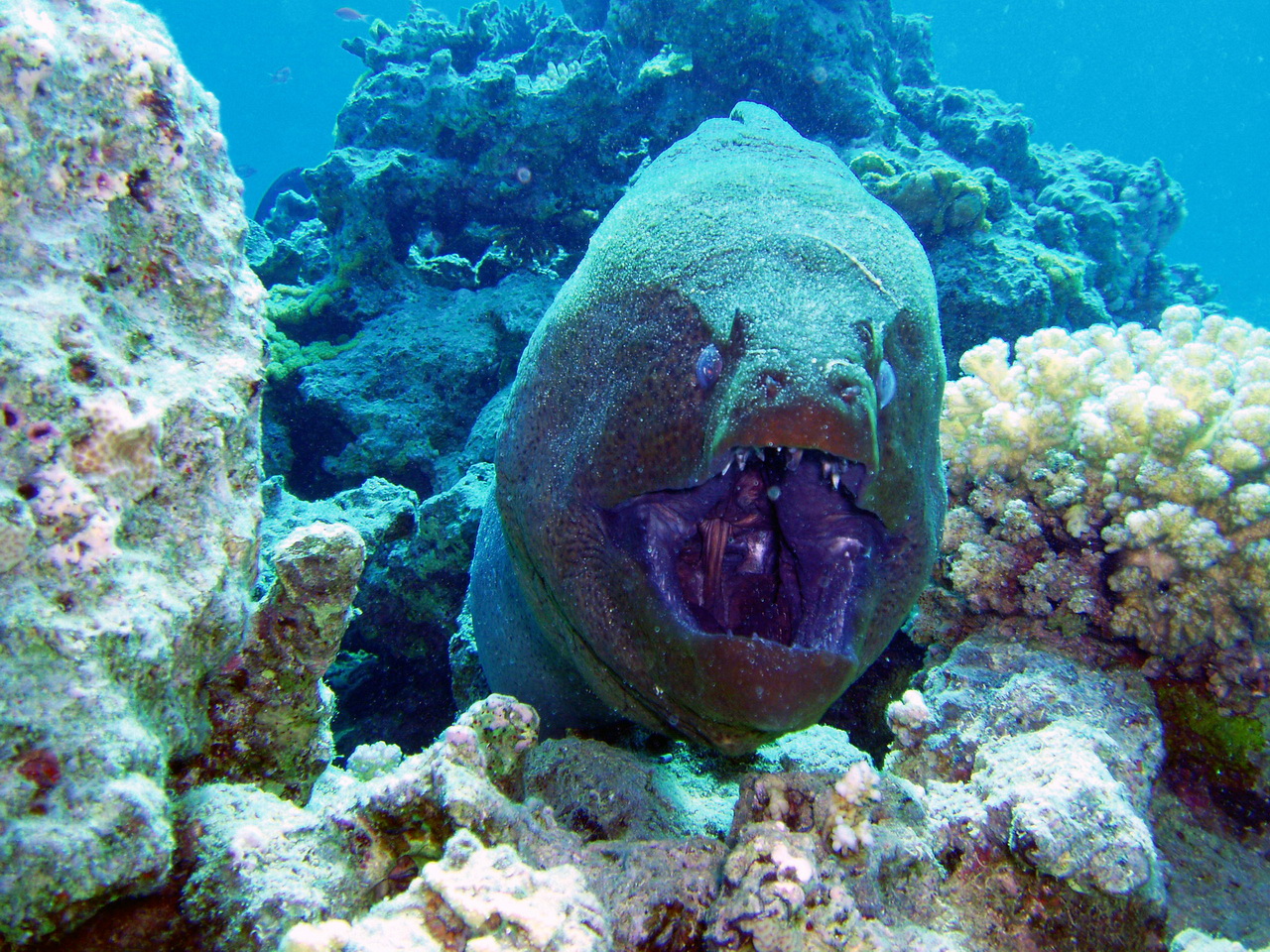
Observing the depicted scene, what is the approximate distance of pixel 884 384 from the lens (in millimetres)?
1833

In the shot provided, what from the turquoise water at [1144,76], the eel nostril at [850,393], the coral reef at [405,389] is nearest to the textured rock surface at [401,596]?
the coral reef at [405,389]

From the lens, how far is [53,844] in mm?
961

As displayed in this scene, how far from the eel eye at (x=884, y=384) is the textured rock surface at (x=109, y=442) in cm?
151

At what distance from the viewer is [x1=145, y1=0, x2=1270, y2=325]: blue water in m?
82.1

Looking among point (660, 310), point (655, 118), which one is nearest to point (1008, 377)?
point (660, 310)

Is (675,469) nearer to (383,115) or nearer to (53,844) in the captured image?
(53,844)

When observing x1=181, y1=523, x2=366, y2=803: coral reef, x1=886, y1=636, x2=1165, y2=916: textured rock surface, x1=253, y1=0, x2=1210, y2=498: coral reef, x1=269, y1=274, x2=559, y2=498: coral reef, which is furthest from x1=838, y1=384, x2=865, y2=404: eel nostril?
x1=253, y1=0, x2=1210, y2=498: coral reef

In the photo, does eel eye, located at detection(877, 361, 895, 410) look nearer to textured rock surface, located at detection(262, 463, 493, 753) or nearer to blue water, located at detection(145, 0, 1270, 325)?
textured rock surface, located at detection(262, 463, 493, 753)

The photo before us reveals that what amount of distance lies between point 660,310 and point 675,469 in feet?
1.57

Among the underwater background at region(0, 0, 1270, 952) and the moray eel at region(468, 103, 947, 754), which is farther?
the moray eel at region(468, 103, 947, 754)

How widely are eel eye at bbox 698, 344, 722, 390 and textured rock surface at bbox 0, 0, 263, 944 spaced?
104 cm

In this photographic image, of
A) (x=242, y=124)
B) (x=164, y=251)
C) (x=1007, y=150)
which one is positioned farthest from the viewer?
(x=242, y=124)

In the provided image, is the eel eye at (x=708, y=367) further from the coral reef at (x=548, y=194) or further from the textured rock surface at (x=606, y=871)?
the coral reef at (x=548, y=194)

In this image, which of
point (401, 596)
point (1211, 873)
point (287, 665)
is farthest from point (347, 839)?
point (401, 596)
